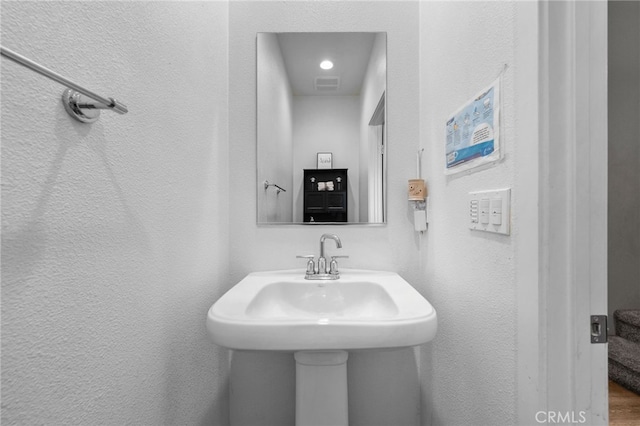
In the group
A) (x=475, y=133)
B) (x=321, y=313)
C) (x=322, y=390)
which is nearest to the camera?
(x=475, y=133)

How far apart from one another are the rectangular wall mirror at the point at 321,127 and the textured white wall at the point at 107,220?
282 millimetres

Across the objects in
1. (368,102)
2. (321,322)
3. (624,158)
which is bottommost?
(321,322)

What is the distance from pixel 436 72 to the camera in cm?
107

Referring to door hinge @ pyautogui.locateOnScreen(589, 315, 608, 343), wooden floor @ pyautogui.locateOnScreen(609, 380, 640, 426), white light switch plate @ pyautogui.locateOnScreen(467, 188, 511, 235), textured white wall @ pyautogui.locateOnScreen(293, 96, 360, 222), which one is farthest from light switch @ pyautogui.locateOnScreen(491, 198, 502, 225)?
wooden floor @ pyautogui.locateOnScreen(609, 380, 640, 426)

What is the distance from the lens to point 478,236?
2.58ft

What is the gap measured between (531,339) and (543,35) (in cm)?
58

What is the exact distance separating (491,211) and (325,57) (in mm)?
959

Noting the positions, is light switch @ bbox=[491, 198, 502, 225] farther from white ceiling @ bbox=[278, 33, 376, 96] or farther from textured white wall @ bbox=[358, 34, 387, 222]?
white ceiling @ bbox=[278, 33, 376, 96]

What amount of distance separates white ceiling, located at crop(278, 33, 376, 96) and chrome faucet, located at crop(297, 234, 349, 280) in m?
0.64

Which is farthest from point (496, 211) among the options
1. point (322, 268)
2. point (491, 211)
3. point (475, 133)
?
point (322, 268)

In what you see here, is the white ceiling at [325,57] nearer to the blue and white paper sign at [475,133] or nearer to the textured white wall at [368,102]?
the textured white wall at [368,102]

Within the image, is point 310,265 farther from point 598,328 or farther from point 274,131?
point 598,328

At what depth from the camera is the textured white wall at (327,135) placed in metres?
1.29

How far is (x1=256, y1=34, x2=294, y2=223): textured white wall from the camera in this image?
4.11ft
